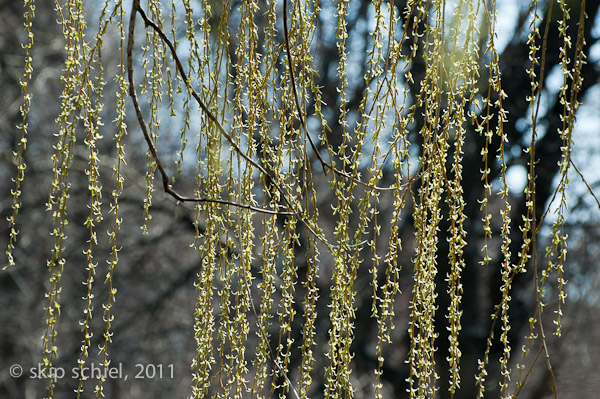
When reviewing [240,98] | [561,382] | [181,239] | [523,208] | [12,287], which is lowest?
[240,98]

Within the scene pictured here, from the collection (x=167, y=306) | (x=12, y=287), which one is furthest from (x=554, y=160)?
(x=12, y=287)

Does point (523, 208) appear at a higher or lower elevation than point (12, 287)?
lower

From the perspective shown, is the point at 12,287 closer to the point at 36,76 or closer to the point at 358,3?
the point at 36,76

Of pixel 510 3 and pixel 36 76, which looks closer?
pixel 510 3

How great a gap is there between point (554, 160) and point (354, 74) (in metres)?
1.63

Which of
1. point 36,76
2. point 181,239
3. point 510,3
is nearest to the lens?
point 510,3

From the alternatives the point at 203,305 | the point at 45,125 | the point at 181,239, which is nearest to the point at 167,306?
the point at 181,239

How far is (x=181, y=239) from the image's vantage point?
817cm

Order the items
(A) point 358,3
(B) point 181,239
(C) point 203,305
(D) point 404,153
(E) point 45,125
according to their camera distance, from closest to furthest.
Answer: (D) point 404,153 < (C) point 203,305 < (A) point 358,3 < (E) point 45,125 < (B) point 181,239

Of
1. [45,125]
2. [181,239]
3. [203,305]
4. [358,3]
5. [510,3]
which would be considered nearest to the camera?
[203,305]

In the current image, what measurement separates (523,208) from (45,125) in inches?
186

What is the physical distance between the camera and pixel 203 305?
4.69 feet

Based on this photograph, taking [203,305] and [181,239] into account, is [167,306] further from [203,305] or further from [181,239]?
[203,305]

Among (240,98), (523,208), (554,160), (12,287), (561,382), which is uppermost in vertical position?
(12,287)
